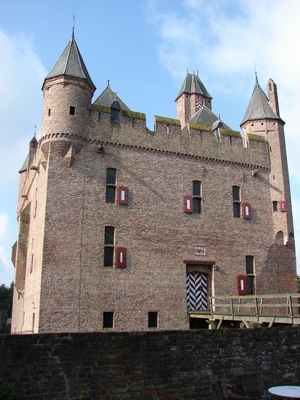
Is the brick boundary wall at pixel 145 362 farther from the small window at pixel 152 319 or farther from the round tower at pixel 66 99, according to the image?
the round tower at pixel 66 99

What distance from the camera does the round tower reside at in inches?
727

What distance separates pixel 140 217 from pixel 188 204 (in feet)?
8.73

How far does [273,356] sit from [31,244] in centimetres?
1452

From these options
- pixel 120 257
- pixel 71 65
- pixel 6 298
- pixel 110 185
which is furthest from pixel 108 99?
pixel 6 298

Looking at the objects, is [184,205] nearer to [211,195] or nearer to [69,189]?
[211,195]

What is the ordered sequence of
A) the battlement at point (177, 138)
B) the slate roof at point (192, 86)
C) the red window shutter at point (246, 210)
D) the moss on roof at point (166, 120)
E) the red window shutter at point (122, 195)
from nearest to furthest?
the red window shutter at point (122, 195) → the battlement at point (177, 138) → the moss on roof at point (166, 120) → the red window shutter at point (246, 210) → the slate roof at point (192, 86)

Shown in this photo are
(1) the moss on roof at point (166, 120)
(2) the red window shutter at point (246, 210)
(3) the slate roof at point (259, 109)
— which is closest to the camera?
(1) the moss on roof at point (166, 120)

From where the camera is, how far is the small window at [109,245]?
17.9 metres

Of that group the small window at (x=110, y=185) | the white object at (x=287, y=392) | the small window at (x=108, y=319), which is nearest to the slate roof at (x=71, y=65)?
the small window at (x=110, y=185)

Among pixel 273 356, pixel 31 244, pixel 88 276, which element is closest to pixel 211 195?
pixel 88 276

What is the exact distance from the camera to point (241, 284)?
19891 mm

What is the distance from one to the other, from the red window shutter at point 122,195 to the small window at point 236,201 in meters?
6.06

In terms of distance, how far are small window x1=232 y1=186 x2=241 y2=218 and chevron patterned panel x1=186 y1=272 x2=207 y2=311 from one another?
3.85m

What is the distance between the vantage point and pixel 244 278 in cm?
2008
